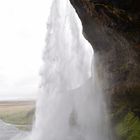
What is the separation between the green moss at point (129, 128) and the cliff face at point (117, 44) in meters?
0.28

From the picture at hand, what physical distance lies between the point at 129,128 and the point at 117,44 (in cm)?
685

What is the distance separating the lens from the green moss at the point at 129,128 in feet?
94.2

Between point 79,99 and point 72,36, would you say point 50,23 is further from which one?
point 79,99

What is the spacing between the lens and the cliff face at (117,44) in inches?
946

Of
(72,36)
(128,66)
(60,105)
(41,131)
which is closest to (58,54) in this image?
(72,36)

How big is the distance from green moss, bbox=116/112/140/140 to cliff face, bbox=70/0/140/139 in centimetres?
28

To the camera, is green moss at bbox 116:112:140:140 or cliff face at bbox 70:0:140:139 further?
green moss at bbox 116:112:140:140

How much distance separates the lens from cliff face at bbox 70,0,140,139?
78.8ft

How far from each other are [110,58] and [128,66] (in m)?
2.95

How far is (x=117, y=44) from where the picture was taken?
30.0 meters

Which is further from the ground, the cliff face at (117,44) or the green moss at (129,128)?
the cliff face at (117,44)

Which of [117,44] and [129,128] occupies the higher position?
[117,44]

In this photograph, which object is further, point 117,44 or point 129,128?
point 117,44

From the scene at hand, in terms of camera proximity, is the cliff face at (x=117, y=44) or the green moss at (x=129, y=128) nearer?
the cliff face at (x=117, y=44)
